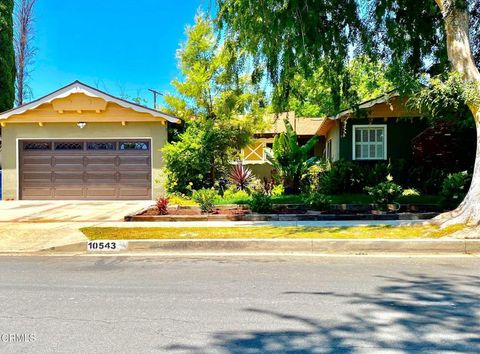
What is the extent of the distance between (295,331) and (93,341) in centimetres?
185

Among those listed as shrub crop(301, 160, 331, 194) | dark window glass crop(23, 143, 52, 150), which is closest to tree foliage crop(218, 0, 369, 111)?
shrub crop(301, 160, 331, 194)

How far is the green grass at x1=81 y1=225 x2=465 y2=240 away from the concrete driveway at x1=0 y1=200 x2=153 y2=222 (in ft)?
8.67

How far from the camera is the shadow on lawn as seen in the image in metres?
3.83

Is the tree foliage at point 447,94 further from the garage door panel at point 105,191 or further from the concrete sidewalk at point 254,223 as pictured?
the garage door panel at point 105,191

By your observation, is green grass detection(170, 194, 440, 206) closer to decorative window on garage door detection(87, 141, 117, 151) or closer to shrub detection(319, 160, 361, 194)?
shrub detection(319, 160, 361, 194)

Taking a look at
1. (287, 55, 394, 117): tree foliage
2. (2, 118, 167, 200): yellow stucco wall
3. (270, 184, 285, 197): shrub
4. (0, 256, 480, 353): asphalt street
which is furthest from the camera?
(2, 118, 167, 200): yellow stucco wall

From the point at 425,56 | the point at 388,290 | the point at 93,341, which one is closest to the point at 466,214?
the point at 388,290

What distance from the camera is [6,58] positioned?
2519 cm

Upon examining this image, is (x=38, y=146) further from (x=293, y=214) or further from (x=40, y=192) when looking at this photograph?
(x=293, y=214)

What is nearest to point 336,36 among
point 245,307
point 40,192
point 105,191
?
point 245,307

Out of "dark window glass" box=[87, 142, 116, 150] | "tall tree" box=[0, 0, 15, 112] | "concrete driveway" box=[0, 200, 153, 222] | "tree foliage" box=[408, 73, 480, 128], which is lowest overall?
"concrete driveway" box=[0, 200, 153, 222]

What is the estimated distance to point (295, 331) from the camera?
167 inches

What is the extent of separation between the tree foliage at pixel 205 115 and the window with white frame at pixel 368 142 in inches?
152

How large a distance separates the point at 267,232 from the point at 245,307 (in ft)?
16.6
